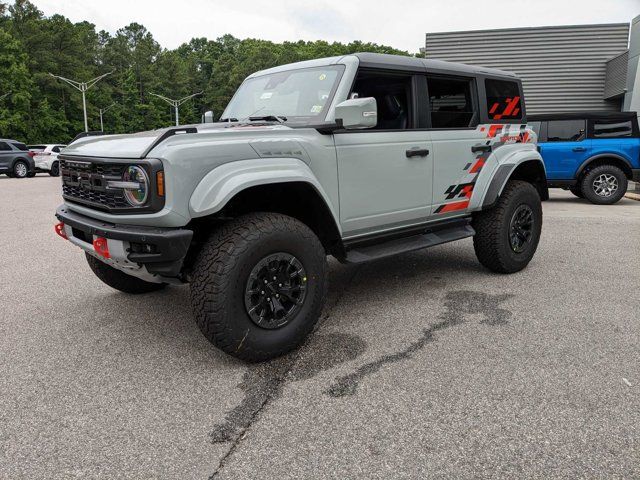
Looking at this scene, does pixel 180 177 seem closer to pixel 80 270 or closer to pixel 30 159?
pixel 80 270

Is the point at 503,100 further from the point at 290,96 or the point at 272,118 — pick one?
the point at 272,118

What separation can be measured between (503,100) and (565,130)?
6623mm

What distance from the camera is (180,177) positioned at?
2.78 m

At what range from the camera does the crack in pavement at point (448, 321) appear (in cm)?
286

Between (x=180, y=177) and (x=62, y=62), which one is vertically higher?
(x=62, y=62)

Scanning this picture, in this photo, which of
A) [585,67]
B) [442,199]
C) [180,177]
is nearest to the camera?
[180,177]

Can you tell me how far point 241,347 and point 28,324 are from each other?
1935 mm

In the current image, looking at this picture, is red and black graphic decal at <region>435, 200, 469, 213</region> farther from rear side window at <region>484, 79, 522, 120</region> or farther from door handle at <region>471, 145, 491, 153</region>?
rear side window at <region>484, 79, 522, 120</region>

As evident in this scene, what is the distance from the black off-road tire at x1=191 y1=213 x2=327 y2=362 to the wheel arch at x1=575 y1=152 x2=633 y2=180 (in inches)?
361

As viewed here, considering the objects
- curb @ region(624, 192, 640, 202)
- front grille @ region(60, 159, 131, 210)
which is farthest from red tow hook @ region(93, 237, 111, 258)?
curb @ region(624, 192, 640, 202)

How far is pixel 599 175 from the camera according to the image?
10578 mm

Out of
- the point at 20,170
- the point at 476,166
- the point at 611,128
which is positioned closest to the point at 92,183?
the point at 476,166

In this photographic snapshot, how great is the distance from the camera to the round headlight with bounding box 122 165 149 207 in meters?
2.78

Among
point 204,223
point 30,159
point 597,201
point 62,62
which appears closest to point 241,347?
point 204,223
